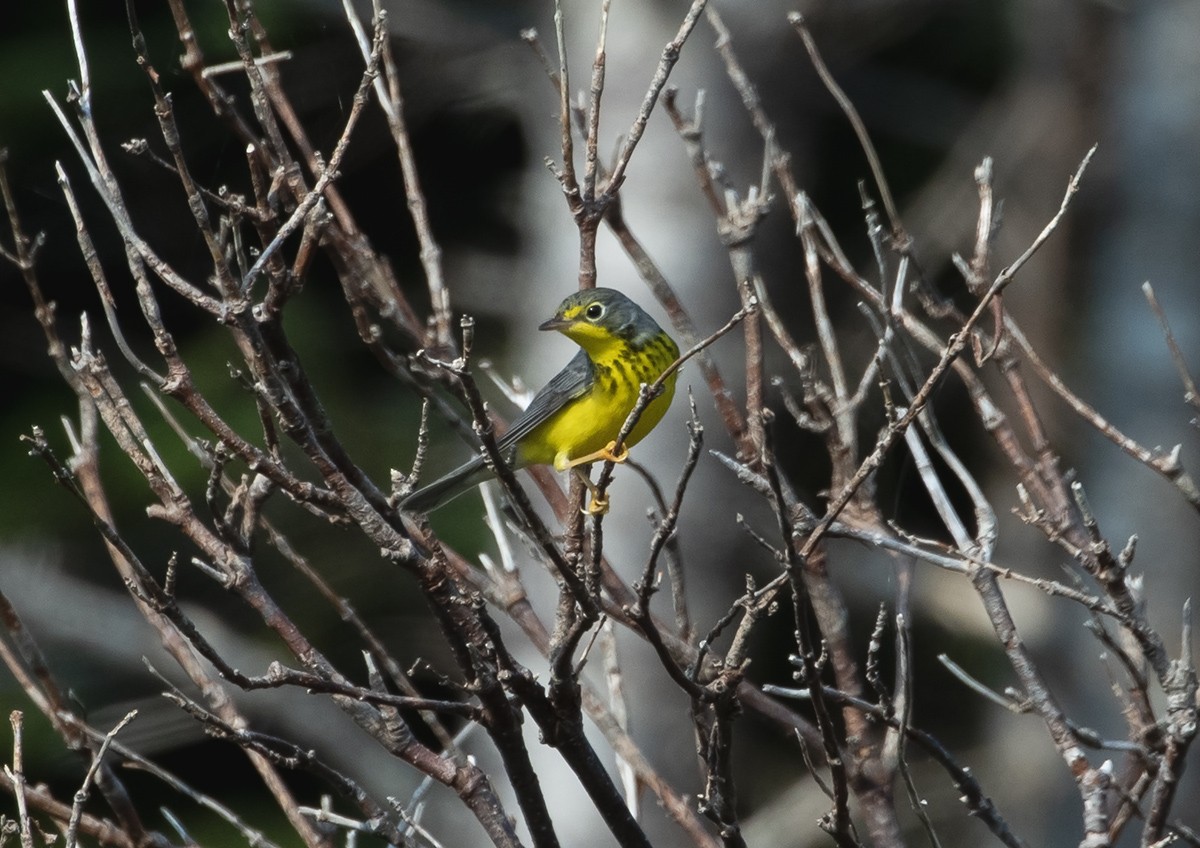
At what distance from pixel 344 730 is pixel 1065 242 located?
6.40m

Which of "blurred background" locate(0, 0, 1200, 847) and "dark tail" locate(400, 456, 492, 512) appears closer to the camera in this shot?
"dark tail" locate(400, 456, 492, 512)

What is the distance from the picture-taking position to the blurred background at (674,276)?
8.20 meters

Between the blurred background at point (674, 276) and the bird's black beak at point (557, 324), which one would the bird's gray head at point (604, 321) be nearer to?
the bird's black beak at point (557, 324)

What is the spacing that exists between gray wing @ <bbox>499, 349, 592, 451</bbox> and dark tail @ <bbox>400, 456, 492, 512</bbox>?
0.13m

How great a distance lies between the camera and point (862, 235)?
37.1 feet

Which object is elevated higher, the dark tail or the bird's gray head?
the bird's gray head

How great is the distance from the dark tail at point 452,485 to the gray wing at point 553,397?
0.42 feet

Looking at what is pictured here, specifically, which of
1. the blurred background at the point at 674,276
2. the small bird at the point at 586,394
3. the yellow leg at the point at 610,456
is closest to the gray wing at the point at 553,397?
the small bird at the point at 586,394

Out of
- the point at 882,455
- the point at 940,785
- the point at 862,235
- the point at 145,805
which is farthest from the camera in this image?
the point at 862,235

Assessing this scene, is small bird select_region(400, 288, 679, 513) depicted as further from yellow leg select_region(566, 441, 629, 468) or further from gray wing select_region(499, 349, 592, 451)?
yellow leg select_region(566, 441, 629, 468)

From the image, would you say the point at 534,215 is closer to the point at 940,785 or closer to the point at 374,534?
the point at 940,785

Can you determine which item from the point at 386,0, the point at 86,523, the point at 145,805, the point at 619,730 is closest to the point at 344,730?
the point at 145,805

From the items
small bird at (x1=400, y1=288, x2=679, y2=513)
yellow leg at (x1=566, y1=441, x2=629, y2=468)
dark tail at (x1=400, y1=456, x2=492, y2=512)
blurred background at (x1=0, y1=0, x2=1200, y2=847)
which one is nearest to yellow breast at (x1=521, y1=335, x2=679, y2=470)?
small bird at (x1=400, y1=288, x2=679, y2=513)

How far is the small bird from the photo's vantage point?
4.26 metres
